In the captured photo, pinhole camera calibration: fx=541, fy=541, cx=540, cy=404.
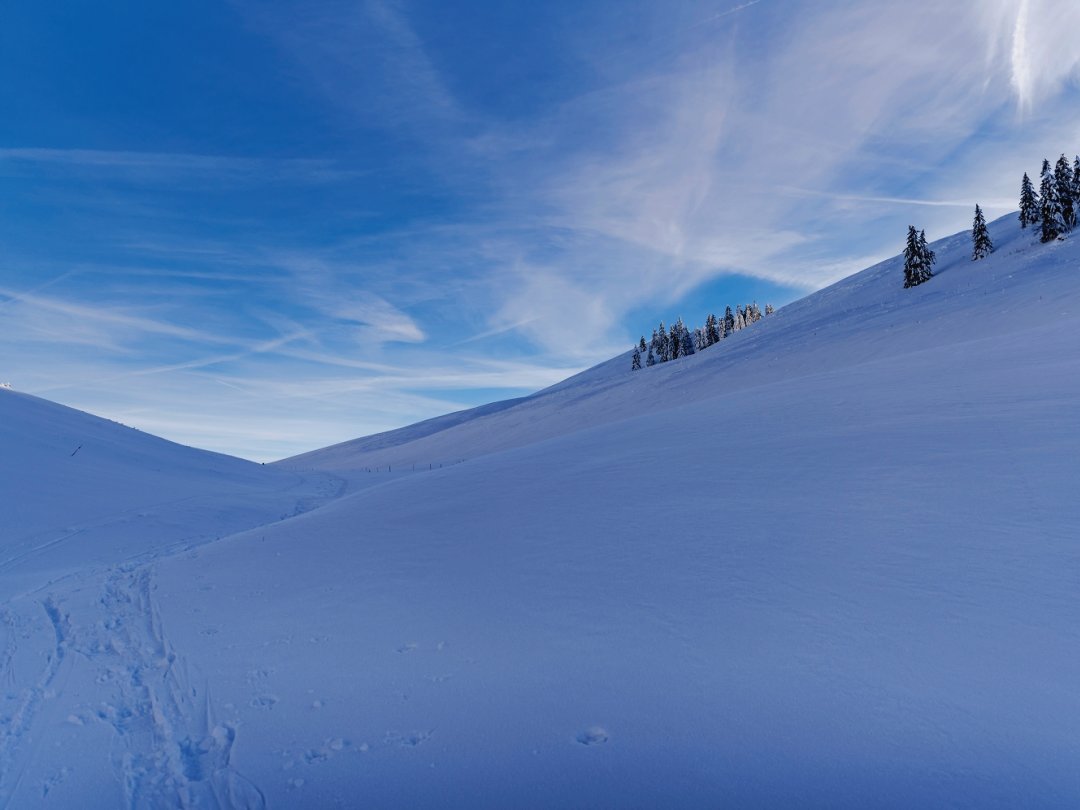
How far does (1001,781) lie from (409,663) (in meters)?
4.50

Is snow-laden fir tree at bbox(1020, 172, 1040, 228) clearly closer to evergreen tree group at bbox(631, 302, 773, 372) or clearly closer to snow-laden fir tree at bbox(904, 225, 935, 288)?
snow-laden fir tree at bbox(904, 225, 935, 288)

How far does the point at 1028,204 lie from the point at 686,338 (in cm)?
4355

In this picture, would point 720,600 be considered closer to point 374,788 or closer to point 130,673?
point 374,788

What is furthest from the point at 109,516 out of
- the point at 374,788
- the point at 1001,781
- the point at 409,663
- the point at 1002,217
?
the point at 1002,217

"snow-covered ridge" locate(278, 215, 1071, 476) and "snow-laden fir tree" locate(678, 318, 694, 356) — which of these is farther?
"snow-laden fir tree" locate(678, 318, 694, 356)

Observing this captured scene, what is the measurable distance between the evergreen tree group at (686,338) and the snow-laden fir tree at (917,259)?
94.0 feet

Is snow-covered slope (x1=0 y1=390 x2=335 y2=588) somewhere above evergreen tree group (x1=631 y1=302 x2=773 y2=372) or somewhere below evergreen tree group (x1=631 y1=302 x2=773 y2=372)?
below

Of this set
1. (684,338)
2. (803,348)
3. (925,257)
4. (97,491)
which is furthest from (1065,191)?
(97,491)

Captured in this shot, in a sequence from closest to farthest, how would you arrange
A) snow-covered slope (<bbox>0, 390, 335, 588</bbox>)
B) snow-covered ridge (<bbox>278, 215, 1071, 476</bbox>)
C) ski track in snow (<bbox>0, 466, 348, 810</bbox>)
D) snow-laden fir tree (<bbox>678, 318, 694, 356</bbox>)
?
ski track in snow (<bbox>0, 466, 348, 810</bbox>) → snow-covered slope (<bbox>0, 390, 335, 588</bbox>) → snow-covered ridge (<bbox>278, 215, 1071, 476</bbox>) → snow-laden fir tree (<bbox>678, 318, 694, 356</bbox>)

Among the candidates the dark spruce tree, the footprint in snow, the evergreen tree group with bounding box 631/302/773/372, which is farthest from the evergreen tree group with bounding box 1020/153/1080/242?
the footprint in snow

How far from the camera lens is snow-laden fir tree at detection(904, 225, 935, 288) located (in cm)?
4722

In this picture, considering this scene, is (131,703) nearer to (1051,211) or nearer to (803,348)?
(803,348)

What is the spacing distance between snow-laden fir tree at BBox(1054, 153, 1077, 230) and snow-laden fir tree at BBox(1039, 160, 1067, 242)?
1.34 feet

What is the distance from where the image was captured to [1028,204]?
51.2 metres
